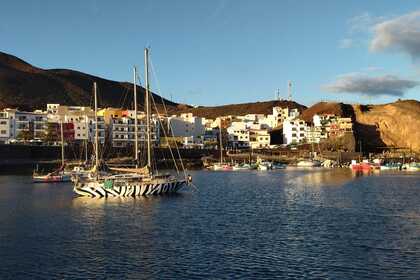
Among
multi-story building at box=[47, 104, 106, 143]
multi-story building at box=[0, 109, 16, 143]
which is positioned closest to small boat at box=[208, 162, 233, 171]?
multi-story building at box=[47, 104, 106, 143]

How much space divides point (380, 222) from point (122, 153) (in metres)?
121

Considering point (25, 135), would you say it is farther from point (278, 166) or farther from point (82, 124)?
point (278, 166)

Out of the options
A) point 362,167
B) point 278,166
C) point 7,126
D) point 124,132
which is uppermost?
point 7,126

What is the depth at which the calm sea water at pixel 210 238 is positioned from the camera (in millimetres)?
29141

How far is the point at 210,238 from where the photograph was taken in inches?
1491

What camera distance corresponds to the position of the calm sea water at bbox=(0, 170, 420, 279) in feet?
95.6

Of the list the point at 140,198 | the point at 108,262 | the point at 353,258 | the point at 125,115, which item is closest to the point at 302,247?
the point at 353,258

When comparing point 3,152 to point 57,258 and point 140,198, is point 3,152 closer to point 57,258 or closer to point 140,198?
point 140,198

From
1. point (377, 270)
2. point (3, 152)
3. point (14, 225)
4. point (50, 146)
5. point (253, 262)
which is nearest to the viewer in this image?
point (377, 270)

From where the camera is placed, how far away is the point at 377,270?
94.2ft

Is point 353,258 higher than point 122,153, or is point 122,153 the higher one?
point 122,153

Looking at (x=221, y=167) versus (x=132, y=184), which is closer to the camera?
(x=132, y=184)

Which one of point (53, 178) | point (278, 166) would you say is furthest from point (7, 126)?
point (278, 166)

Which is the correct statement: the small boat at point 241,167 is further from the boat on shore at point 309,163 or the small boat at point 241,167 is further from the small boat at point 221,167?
the boat on shore at point 309,163
